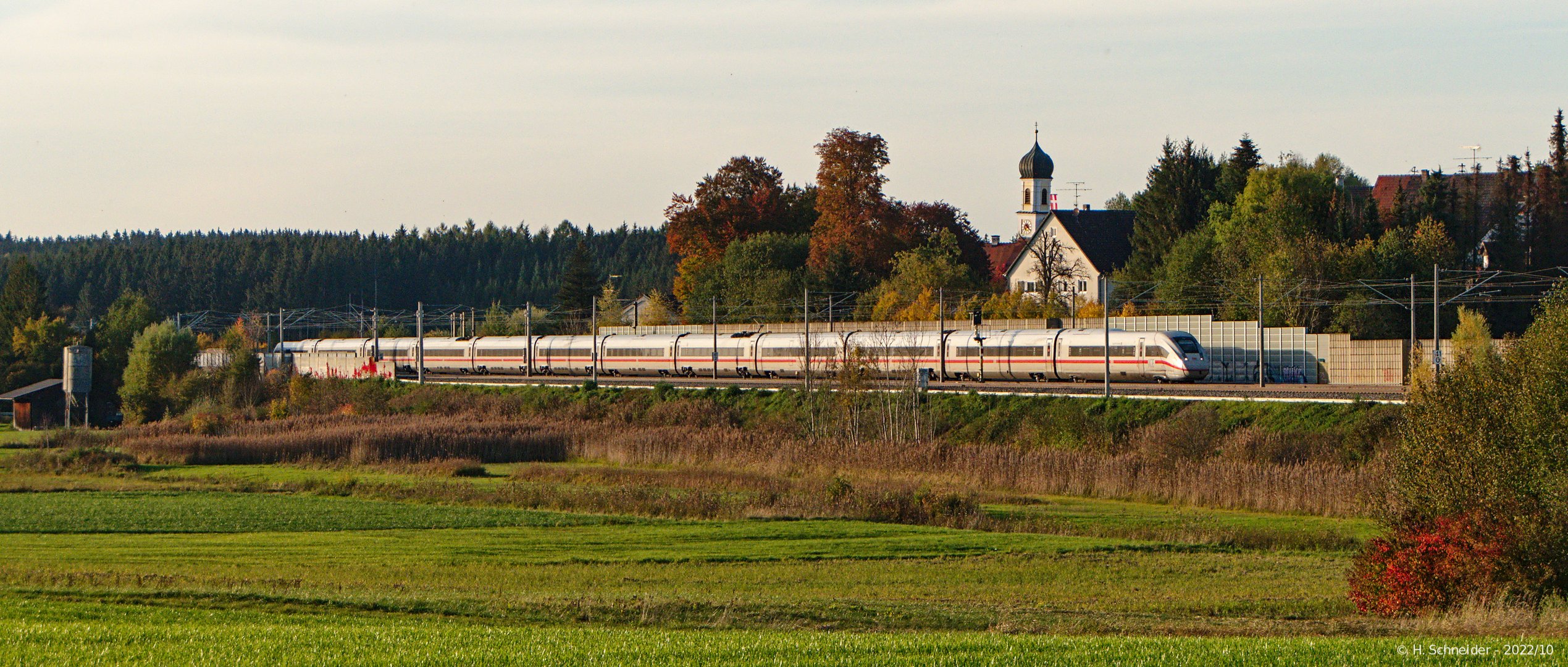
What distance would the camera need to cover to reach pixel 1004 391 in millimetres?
57906

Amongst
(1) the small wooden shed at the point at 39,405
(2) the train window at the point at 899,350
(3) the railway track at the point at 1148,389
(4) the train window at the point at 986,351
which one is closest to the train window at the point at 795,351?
(3) the railway track at the point at 1148,389

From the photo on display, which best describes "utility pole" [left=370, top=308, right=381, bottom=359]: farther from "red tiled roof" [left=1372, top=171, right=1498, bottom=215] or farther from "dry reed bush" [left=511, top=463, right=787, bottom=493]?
"red tiled roof" [left=1372, top=171, right=1498, bottom=215]

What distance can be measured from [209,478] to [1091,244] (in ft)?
222

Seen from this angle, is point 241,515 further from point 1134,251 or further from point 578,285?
point 578,285

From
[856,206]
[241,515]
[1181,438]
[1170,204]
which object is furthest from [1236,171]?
[241,515]

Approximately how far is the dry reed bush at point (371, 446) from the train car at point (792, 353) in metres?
14.1

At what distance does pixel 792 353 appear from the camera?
73562 millimetres

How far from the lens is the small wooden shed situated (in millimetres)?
94875

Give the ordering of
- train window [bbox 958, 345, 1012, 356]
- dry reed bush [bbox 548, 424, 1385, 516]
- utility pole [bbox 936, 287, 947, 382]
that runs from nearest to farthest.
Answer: dry reed bush [bbox 548, 424, 1385, 516] → train window [bbox 958, 345, 1012, 356] → utility pole [bbox 936, 287, 947, 382]

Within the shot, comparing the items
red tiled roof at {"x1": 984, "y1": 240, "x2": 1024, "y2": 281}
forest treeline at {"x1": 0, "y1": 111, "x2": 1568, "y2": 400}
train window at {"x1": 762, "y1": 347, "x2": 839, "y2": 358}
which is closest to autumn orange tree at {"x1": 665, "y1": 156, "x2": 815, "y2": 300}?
forest treeline at {"x1": 0, "y1": 111, "x2": 1568, "y2": 400}

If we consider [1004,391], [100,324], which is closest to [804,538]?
[1004,391]

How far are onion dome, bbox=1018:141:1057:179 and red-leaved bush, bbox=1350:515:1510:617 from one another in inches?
4174

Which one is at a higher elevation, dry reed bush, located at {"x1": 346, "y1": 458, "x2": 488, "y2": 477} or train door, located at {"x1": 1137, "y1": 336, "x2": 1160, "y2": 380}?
train door, located at {"x1": 1137, "y1": 336, "x2": 1160, "y2": 380}

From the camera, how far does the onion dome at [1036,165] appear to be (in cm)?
12850
